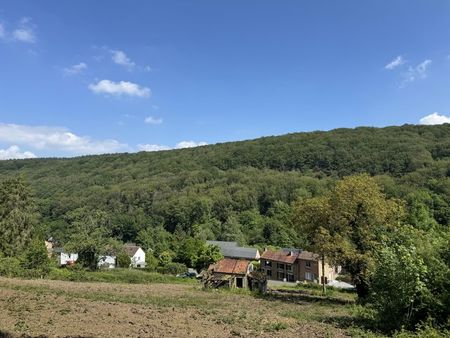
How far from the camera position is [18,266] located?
35594 millimetres

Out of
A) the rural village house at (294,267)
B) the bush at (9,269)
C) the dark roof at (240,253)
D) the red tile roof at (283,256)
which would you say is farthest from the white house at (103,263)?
the red tile roof at (283,256)

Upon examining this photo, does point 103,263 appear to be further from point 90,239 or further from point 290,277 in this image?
point 290,277

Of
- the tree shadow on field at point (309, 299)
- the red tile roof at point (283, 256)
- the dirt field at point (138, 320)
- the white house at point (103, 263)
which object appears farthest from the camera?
the red tile roof at point (283, 256)

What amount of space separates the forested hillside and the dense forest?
49 cm

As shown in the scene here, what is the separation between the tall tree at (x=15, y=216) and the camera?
4422cm

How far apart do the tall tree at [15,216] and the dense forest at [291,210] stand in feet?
0.42

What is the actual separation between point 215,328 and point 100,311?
5.58 meters

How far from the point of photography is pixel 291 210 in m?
37.7

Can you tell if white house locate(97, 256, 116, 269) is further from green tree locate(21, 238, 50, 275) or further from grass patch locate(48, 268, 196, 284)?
green tree locate(21, 238, 50, 275)

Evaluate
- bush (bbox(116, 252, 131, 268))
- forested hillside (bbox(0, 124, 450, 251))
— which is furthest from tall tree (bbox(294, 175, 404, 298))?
forested hillside (bbox(0, 124, 450, 251))

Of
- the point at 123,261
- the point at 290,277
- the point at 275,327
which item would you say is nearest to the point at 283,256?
the point at 290,277

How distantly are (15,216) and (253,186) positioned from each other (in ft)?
325

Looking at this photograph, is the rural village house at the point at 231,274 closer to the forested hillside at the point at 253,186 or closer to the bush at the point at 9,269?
the bush at the point at 9,269

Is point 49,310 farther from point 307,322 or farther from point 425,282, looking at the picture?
point 425,282
